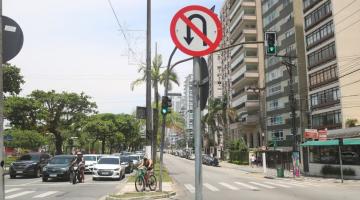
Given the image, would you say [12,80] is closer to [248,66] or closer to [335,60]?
[335,60]

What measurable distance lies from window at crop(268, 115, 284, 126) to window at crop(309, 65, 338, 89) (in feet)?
30.6

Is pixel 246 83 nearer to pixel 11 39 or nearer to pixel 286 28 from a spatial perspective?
→ pixel 286 28

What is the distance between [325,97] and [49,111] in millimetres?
34293

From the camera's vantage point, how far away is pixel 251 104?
7656cm

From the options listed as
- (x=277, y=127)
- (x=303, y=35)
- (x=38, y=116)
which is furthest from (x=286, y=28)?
(x=38, y=116)

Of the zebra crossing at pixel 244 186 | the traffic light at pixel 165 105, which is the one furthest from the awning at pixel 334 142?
the traffic light at pixel 165 105

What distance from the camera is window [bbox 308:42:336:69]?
2082 inches

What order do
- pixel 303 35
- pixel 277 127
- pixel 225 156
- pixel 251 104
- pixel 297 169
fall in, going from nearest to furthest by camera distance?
1. pixel 297 169
2. pixel 303 35
3. pixel 277 127
4. pixel 251 104
5. pixel 225 156

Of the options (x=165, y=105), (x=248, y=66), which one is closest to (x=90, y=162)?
(x=165, y=105)

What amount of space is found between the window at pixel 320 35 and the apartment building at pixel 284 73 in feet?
8.51

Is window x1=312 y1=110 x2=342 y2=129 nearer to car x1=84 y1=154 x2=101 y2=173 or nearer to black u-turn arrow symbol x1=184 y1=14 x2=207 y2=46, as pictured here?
car x1=84 y1=154 x2=101 y2=173

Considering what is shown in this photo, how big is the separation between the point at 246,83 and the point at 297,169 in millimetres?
47535

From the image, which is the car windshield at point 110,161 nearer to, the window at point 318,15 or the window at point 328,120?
the window at point 328,120

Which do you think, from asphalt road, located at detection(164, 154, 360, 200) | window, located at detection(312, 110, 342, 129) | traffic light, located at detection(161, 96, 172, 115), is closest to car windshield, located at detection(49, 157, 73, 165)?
asphalt road, located at detection(164, 154, 360, 200)
